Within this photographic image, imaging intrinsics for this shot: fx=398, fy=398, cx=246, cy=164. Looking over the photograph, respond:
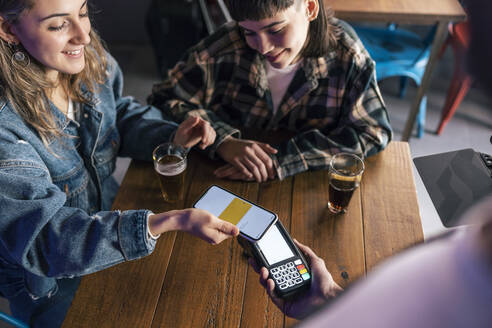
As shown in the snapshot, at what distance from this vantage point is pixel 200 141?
1156mm

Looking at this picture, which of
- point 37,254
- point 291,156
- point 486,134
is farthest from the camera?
point 486,134

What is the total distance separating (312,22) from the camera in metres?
1.20

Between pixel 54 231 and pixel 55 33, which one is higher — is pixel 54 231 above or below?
below

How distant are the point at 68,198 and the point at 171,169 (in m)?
0.38

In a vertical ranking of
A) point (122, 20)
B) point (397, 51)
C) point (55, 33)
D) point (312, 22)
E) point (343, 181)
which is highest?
point (55, 33)

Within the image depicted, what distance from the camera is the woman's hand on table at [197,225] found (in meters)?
0.87

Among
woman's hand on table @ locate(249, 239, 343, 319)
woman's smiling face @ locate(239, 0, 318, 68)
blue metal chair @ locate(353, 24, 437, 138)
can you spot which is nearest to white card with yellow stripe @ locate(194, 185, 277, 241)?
woman's hand on table @ locate(249, 239, 343, 319)

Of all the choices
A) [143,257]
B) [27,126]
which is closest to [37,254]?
[143,257]

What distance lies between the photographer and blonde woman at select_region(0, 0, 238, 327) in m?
0.85

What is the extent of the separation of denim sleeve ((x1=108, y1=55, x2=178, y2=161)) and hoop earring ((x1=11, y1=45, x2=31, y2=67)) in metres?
0.30

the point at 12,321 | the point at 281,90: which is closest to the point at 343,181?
the point at 281,90

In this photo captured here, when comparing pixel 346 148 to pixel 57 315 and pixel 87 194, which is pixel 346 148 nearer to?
pixel 87 194

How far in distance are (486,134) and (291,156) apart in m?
1.96

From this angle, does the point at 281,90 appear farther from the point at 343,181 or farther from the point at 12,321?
the point at 12,321
